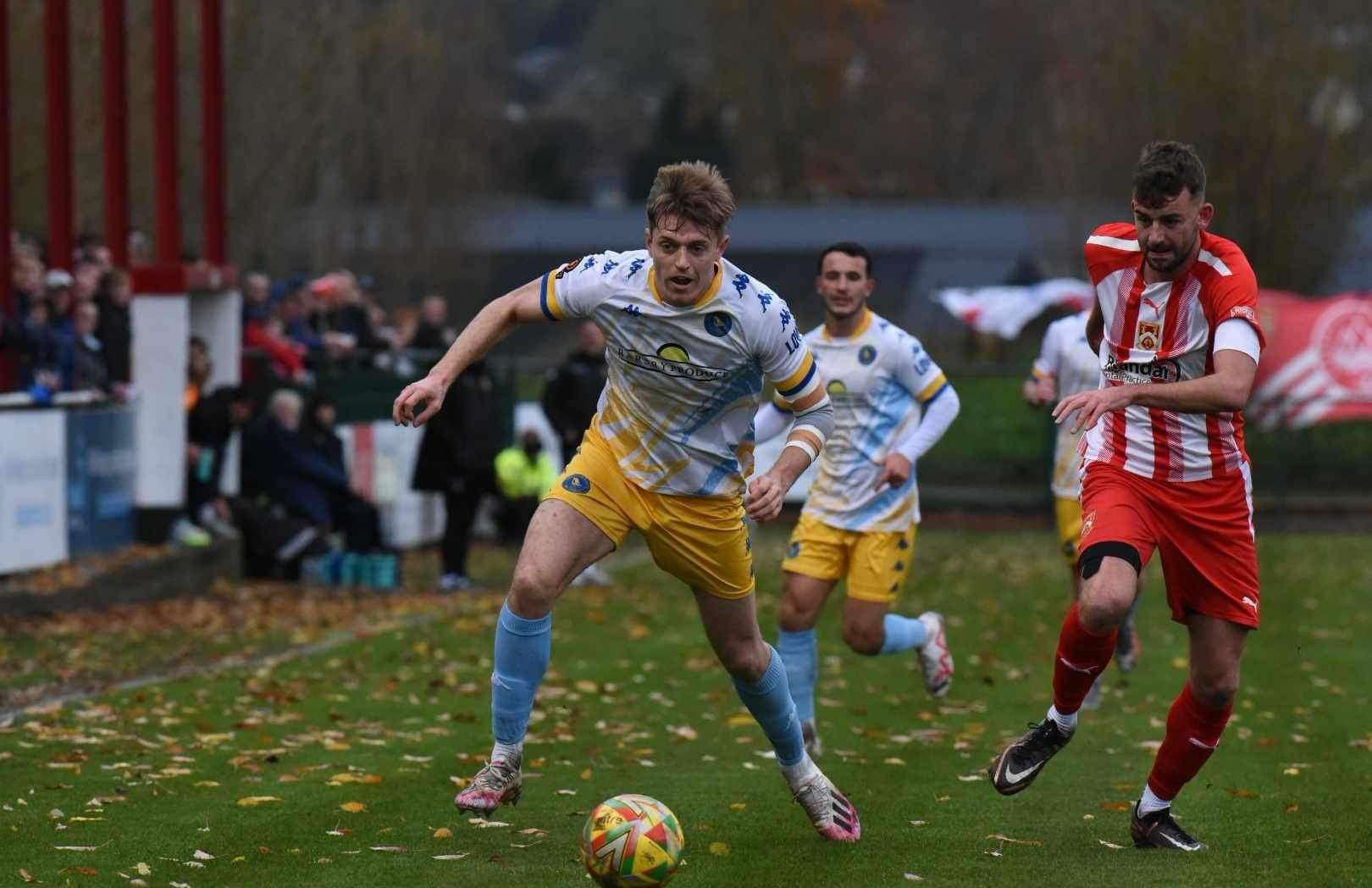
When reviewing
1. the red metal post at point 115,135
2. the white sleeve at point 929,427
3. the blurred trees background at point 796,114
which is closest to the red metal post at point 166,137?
the red metal post at point 115,135

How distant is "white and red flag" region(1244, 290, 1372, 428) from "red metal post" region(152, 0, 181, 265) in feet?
50.5

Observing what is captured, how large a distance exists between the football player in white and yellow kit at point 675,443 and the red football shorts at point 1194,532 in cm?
103

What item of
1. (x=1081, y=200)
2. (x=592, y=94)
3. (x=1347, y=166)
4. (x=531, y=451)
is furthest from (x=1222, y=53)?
(x=592, y=94)

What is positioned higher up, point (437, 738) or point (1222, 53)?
point (1222, 53)

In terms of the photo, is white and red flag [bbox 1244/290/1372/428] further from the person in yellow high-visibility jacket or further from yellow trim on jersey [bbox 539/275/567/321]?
yellow trim on jersey [bbox 539/275/567/321]

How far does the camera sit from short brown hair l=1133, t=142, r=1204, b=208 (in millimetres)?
7211

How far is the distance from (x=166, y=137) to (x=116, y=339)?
201 centimetres

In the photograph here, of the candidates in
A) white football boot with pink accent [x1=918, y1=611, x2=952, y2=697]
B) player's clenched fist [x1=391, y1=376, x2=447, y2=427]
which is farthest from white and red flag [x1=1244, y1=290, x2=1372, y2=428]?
player's clenched fist [x1=391, y1=376, x2=447, y2=427]

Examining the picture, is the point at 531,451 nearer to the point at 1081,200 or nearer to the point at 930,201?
the point at 1081,200

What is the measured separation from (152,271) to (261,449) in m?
1.77

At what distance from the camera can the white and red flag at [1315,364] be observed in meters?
28.4

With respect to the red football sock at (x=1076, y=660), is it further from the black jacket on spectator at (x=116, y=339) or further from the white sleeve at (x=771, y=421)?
the black jacket on spectator at (x=116, y=339)

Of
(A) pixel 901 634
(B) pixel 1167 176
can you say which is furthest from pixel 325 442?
(B) pixel 1167 176

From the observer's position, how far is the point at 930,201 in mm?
56812
